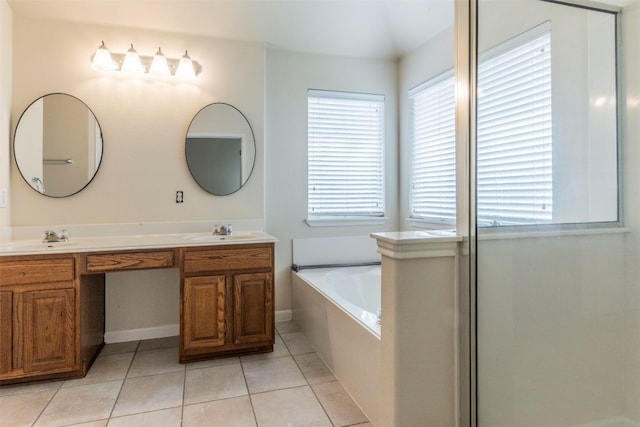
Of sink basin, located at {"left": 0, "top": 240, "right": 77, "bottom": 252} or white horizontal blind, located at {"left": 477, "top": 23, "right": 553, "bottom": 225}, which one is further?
sink basin, located at {"left": 0, "top": 240, "right": 77, "bottom": 252}

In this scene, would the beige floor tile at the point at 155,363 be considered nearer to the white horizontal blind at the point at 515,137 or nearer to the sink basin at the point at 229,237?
the sink basin at the point at 229,237

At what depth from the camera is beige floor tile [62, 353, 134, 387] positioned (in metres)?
2.15

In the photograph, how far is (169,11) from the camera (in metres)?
2.67

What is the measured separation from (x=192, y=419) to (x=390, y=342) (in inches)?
42.0

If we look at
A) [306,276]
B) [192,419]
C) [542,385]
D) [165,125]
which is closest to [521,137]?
[542,385]

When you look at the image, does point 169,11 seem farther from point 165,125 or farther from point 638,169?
point 638,169

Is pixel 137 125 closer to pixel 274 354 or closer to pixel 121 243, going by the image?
pixel 121 243

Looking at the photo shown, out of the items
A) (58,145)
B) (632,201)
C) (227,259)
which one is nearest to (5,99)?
(58,145)

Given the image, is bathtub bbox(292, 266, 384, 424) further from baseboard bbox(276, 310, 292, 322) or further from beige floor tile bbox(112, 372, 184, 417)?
beige floor tile bbox(112, 372, 184, 417)

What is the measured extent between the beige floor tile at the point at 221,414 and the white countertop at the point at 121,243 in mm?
955

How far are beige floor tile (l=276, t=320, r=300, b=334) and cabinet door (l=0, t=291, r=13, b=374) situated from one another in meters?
1.69

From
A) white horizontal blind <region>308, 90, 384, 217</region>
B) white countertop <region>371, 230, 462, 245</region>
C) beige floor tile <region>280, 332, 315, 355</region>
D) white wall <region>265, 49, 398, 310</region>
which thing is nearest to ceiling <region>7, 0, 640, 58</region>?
white wall <region>265, 49, 398, 310</region>

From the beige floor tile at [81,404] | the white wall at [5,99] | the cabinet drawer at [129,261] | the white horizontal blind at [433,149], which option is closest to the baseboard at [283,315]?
the cabinet drawer at [129,261]

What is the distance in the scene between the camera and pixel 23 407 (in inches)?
74.2
